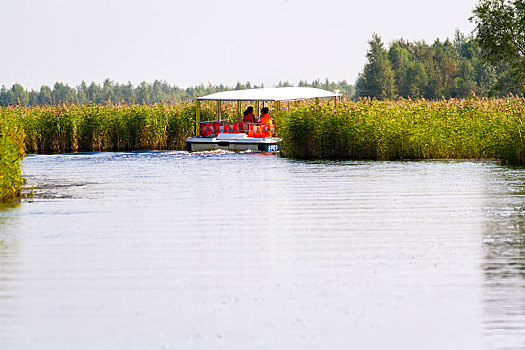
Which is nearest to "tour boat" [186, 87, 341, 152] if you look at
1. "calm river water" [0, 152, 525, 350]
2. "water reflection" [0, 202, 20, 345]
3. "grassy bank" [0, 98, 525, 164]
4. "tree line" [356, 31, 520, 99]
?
"grassy bank" [0, 98, 525, 164]

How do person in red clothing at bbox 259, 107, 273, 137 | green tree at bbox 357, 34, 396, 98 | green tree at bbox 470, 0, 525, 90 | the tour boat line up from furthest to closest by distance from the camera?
green tree at bbox 357, 34, 396, 98 < green tree at bbox 470, 0, 525, 90 < person in red clothing at bbox 259, 107, 273, 137 < the tour boat

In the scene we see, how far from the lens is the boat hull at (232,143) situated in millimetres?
36625

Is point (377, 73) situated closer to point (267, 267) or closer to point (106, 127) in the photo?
point (106, 127)

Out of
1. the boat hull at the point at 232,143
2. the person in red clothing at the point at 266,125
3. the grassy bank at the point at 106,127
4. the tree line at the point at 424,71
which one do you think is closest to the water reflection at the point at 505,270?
the boat hull at the point at 232,143

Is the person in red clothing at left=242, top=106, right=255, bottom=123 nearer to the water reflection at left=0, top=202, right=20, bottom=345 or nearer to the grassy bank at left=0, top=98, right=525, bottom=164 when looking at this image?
the grassy bank at left=0, top=98, right=525, bottom=164

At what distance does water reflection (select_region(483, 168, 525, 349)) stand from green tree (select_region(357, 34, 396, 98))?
83586 mm

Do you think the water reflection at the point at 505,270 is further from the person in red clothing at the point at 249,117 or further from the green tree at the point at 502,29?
the green tree at the point at 502,29

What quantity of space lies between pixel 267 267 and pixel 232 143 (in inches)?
1031

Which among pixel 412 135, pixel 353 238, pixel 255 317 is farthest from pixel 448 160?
pixel 255 317

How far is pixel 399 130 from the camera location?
2991 centimetres

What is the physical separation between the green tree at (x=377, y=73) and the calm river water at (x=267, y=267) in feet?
267

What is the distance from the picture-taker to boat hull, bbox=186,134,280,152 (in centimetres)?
3662

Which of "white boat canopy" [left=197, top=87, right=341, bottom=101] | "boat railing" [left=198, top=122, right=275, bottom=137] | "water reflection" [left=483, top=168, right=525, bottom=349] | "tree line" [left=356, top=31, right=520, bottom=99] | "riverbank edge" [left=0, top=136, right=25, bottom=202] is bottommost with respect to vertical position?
"water reflection" [left=483, top=168, right=525, bottom=349]

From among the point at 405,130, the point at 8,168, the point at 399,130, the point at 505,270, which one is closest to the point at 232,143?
the point at 399,130
